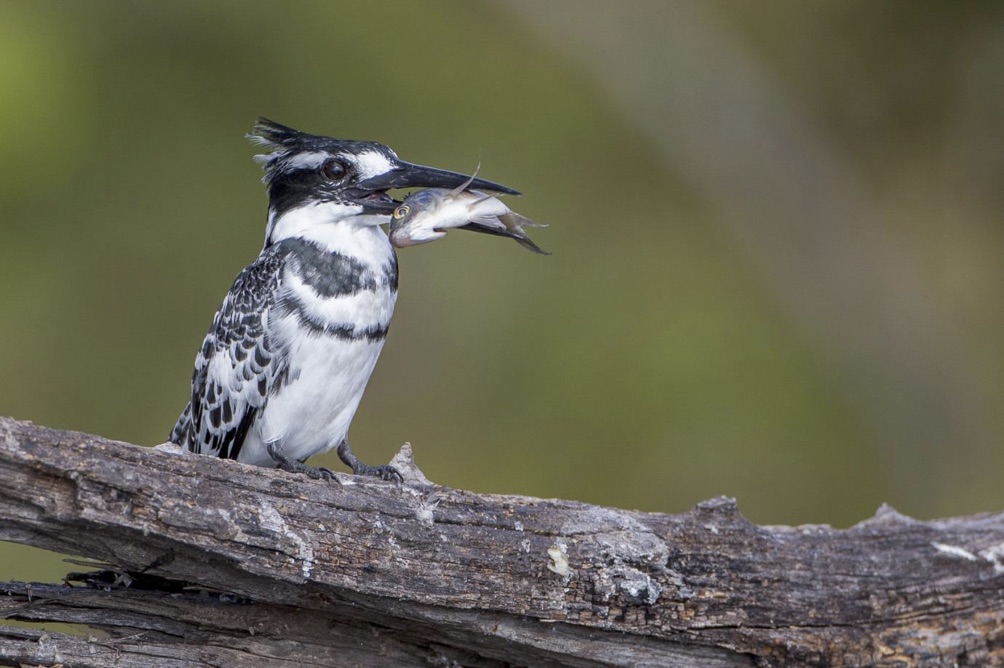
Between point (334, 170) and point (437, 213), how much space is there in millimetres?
351

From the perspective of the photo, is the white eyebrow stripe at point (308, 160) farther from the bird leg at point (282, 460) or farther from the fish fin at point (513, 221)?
the bird leg at point (282, 460)

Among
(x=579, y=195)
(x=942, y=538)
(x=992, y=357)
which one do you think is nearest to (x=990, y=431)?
(x=992, y=357)

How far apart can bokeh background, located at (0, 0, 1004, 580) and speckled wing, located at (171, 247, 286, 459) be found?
1.75 meters

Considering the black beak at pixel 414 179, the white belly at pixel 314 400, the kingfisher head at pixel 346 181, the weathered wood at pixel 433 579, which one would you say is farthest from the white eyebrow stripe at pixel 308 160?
the weathered wood at pixel 433 579

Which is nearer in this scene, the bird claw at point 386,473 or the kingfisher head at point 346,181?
the bird claw at point 386,473

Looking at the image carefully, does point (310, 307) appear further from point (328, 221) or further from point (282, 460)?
point (282, 460)

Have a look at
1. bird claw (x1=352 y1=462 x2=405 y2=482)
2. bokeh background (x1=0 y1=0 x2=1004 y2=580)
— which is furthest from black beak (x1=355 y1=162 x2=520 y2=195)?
bokeh background (x1=0 y1=0 x2=1004 y2=580)

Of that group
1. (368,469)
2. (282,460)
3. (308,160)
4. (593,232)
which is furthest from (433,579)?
(593,232)

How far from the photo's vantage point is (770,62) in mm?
5203

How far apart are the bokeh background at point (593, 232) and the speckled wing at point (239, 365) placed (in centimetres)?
175

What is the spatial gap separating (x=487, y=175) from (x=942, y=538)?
2.70 m

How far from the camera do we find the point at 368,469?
271cm

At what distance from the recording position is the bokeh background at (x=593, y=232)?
4.62 meters

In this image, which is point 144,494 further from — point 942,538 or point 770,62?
point 770,62
